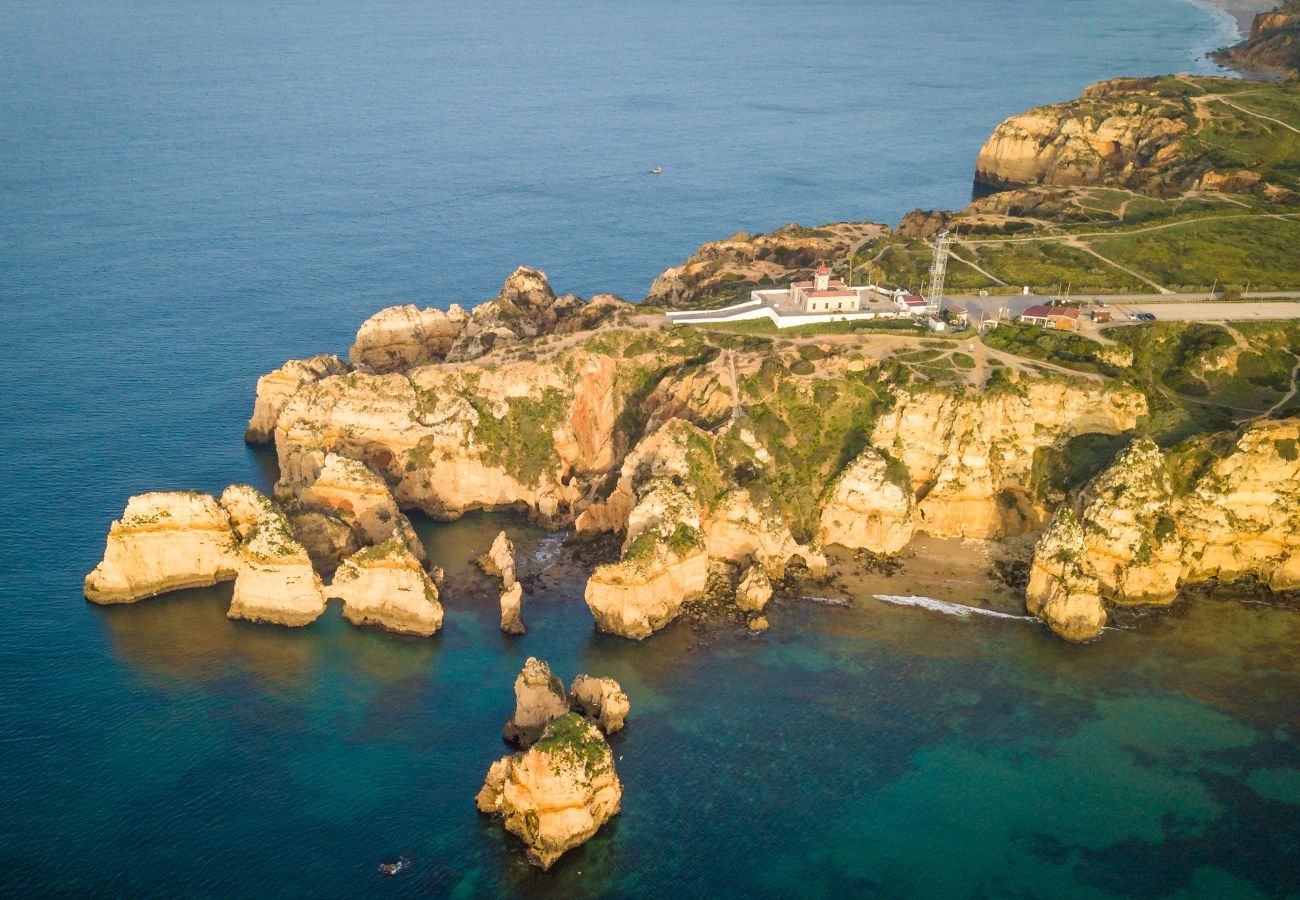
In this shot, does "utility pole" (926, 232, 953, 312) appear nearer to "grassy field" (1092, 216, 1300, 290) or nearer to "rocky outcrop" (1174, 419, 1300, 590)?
"grassy field" (1092, 216, 1300, 290)

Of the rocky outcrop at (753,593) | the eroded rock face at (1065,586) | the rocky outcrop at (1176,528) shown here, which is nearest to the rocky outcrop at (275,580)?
the rocky outcrop at (753,593)

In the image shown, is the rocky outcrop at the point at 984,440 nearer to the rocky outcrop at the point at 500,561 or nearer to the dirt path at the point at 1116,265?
the rocky outcrop at the point at 500,561

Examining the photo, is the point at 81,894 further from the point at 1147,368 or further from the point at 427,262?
the point at 427,262

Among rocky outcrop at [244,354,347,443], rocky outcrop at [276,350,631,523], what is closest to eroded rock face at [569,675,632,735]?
rocky outcrop at [276,350,631,523]

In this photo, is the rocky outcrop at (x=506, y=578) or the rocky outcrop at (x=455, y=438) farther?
the rocky outcrop at (x=455, y=438)

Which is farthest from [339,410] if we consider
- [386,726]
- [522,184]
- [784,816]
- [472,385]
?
[522,184]
